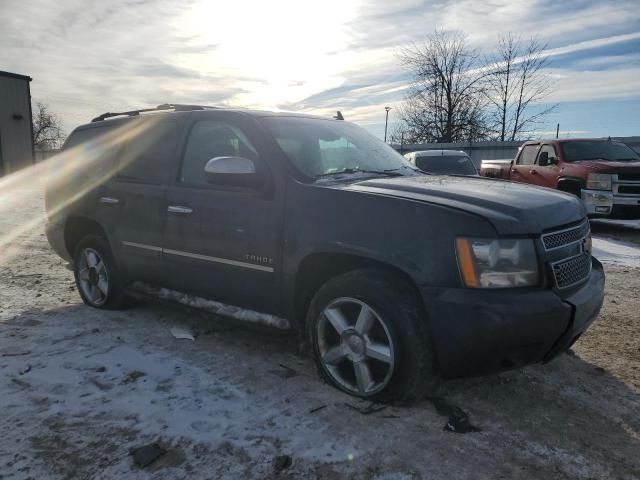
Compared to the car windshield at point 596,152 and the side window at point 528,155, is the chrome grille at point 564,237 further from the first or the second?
the side window at point 528,155

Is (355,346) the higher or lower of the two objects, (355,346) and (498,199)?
the lower

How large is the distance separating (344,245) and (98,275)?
297 centimetres

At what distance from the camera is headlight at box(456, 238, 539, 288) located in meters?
2.60

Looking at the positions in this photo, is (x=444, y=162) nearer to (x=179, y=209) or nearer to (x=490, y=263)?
(x=179, y=209)

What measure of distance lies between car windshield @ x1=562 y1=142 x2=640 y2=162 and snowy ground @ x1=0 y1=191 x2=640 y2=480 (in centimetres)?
786

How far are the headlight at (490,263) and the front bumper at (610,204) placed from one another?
27.9 feet

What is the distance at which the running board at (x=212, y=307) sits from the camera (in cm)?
343

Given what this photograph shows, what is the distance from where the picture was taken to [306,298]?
3348 millimetres

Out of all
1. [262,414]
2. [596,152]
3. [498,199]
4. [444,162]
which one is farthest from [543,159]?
[262,414]

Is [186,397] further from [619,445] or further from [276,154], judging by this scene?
[619,445]

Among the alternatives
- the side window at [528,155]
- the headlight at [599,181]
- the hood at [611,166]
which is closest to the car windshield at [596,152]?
the hood at [611,166]

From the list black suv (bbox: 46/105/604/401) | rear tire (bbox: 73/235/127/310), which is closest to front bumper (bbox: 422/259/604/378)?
black suv (bbox: 46/105/604/401)

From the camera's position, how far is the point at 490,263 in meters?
2.60

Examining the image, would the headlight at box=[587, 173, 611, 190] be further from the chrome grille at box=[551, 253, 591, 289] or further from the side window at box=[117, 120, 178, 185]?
the side window at box=[117, 120, 178, 185]
